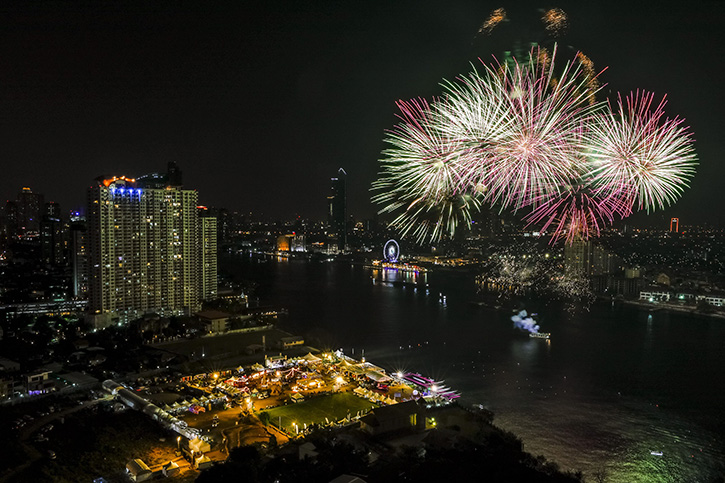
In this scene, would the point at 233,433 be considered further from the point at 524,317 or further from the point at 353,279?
the point at 353,279

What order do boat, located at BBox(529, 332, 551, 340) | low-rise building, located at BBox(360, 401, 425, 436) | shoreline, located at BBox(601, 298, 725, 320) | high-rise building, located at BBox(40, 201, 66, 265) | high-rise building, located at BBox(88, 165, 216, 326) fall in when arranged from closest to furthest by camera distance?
low-rise building, located at BBox(360, 401, 425, 436)
high-rise building, located at BBox(88, 165, 216, 326)
boat, located at BBox(529, 332, 551, 340)
shoreline, located at BBox(601, 298, 725, 320)
high-rise building, located at BBox(40, 201, 66, 265)

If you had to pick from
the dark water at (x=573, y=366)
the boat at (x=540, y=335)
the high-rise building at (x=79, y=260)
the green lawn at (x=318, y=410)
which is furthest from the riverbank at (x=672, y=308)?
the high-rise building at (x=79, y=260)

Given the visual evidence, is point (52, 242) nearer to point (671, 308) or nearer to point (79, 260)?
point (79, 260)

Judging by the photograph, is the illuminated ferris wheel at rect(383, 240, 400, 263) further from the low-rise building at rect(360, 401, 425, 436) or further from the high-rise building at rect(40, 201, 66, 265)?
the low-rise building at rect(360, 401, 425, 436)

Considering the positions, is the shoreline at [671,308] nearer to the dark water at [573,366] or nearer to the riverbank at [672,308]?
the riverbank at [672,308]

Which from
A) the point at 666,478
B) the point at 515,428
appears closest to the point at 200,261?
the point at 515,428

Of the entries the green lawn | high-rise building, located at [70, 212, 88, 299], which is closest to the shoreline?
the green lawn
